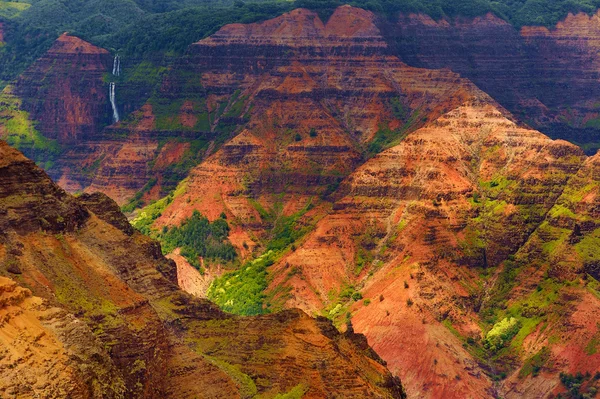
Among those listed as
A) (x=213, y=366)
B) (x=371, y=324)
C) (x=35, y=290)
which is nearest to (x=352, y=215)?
(x=371, y=324)

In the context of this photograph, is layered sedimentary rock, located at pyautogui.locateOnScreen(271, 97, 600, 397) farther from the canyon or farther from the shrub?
the shrub

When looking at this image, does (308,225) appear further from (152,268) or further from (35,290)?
(35,290)

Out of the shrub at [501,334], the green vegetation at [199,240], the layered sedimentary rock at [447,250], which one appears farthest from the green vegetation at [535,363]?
the green vegetation at [199,240]

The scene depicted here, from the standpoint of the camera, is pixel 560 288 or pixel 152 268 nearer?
pixel 152 268

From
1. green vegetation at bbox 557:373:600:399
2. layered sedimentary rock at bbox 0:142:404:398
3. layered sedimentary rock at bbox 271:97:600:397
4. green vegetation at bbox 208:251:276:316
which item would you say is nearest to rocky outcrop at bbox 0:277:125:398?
layered sedimentary rock at bbox 0:142:404:398

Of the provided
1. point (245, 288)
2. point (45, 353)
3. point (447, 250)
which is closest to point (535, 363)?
point (447, 250)

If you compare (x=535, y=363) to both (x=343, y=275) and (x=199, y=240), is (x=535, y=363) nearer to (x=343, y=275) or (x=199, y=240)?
(x=343, y=275)
